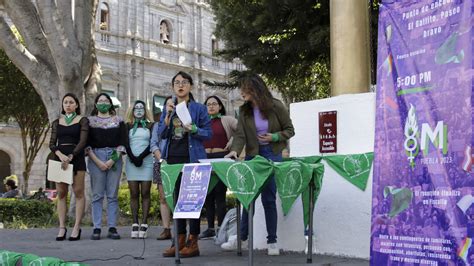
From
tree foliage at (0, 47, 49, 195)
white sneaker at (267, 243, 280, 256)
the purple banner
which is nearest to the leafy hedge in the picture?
white sneaker at (267, 243, 280, 256)

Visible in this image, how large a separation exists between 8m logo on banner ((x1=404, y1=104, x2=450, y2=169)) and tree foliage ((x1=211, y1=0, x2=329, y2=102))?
7.83 m

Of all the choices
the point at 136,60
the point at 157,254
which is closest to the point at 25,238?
the point at 157,254

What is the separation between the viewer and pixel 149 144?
28.8ft

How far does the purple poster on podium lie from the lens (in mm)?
5668

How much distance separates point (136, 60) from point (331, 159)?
34.5m

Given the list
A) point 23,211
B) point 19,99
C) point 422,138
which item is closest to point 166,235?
point 422,138

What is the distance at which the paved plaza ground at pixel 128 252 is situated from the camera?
6.13 meters

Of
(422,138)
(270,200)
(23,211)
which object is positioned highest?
(422,138)

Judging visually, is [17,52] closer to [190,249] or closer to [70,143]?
[70,143]

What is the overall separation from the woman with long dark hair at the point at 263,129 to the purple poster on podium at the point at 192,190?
56 centimetres

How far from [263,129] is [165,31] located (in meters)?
37.5

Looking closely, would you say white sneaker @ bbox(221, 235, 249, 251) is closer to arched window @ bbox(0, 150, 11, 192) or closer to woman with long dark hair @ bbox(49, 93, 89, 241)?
woman with long dark hair @ bbox(49, 93, 89, 241)

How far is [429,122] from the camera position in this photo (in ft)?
11.6

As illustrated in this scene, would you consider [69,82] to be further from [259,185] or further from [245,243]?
[259,185]
